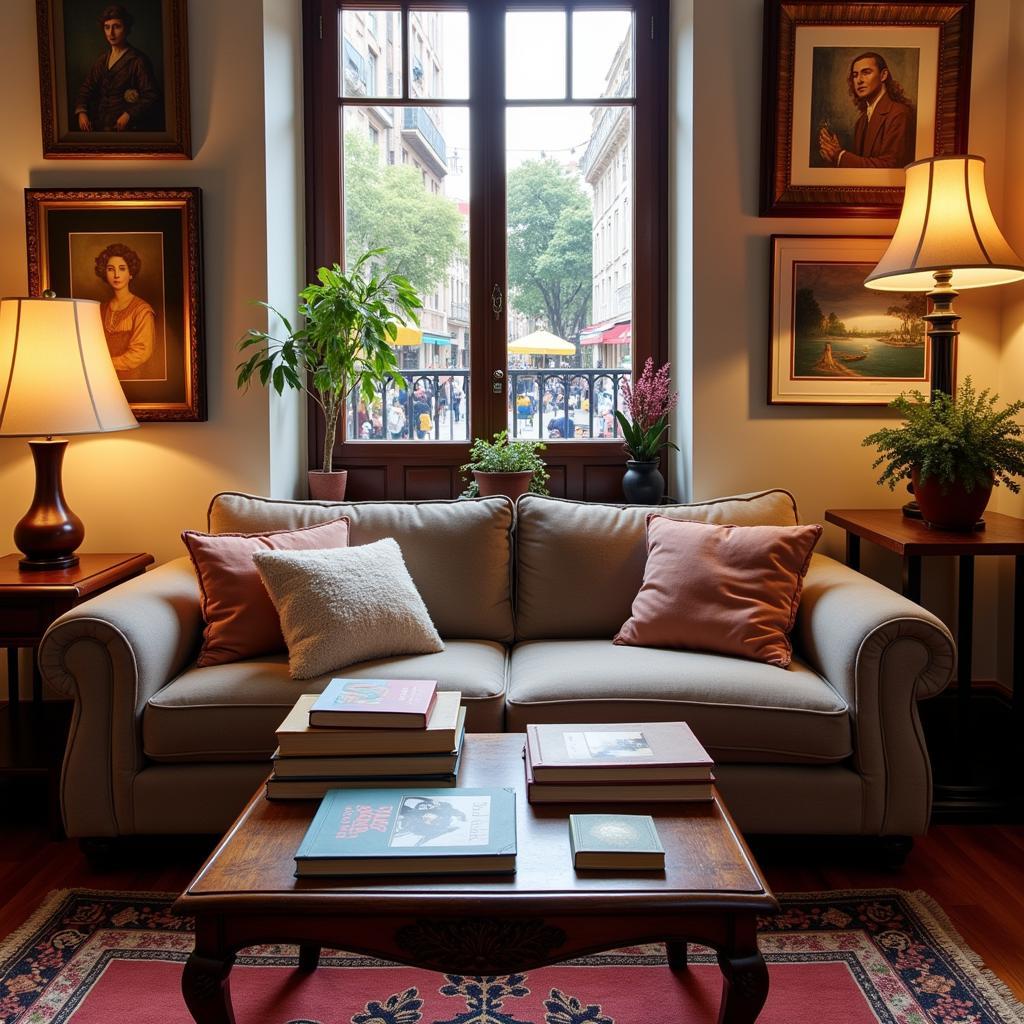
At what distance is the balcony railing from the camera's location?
3580 millimetres

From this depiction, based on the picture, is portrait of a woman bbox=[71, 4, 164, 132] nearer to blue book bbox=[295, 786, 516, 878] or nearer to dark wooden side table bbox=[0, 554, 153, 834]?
dark wooden side table bbox=[0, 554, 153, 834]

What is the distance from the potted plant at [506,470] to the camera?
3.22 m

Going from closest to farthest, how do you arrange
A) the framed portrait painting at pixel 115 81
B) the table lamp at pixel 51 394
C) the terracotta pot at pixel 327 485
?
the table lamp at pixel 51 394
the framed portrait painting at pixel 115 81
the terracotta pot at pixel 327 485

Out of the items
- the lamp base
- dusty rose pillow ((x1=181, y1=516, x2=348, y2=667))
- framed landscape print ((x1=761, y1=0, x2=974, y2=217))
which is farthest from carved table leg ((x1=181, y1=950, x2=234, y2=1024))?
framed landscape print ((x1=761, y1=0, x2=974, y2=217))

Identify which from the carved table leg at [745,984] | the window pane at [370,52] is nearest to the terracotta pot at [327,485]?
the window pane at [370,52]

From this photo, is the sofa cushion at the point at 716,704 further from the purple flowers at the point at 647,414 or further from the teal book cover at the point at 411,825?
the purple flowers at the point at 647,414

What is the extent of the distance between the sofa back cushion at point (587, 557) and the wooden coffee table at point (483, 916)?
142 centimetres

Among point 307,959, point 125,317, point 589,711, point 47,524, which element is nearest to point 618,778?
point 589,711

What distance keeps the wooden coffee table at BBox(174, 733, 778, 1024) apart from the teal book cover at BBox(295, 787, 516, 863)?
4cm

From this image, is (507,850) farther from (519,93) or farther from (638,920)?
(519,93)

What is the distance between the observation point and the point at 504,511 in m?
2.89

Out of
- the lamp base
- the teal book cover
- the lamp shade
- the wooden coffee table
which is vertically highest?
the lamp shade

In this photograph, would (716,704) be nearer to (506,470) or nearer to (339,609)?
(339,609)

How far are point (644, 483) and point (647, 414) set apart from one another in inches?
10.1
